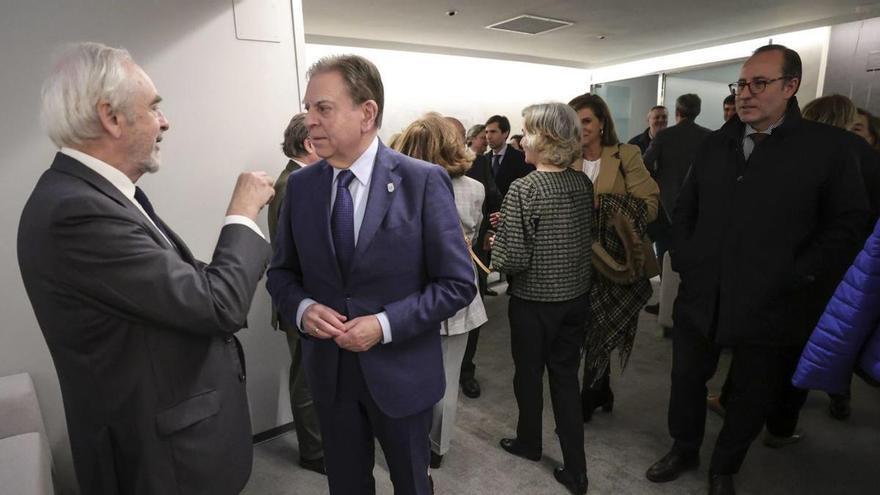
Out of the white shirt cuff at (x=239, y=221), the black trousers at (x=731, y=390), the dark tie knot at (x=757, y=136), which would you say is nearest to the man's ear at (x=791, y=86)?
the dark tie knot at (x=757, y=136)

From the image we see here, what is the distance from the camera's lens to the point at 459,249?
1.45m

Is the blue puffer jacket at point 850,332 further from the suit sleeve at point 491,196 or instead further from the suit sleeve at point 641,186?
the suit sleeve at point 491,196

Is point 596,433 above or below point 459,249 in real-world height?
below

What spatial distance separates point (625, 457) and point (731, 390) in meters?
0.65

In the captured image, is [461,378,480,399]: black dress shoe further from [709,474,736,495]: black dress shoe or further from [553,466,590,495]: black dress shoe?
[709,474,736,495]: black dress shoe

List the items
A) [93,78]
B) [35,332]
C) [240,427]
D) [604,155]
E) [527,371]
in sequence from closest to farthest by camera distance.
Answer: [93,78]
[240,427]
[35,332]
[527,371]
[604,155]

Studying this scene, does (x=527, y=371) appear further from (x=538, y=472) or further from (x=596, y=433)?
(x=596, y=433)

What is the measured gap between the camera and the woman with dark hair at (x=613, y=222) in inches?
95.3

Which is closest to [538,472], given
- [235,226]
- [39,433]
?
[235,226]

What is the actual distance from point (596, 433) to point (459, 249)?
1878mm

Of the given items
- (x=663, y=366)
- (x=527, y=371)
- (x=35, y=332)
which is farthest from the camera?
(x=663, y=366)

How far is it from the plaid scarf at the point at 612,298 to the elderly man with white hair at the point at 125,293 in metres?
1.73

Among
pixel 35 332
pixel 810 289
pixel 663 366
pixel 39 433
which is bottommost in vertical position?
pixel 663 366

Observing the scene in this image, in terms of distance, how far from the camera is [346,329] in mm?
1338
